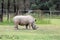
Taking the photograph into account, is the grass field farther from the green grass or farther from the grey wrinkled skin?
the grey wrinkled skin

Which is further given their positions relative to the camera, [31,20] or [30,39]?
[31,20]

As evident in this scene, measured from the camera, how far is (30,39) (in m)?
12.8

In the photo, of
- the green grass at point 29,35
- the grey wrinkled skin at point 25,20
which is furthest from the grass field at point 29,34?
the grey wrinkled skin at point 25,20

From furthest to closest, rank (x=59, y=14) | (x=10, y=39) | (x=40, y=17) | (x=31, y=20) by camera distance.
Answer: (x=59, y=14)
(x=40, y=17)
(x=31, y=20)
(x=10, y=39)

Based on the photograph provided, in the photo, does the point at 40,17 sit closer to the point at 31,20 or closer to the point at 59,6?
the point at 31,20

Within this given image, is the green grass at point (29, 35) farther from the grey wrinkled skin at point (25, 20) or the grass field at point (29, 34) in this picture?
the grey wrinkled skin at point (25, 20)

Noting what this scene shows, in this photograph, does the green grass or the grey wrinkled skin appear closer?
the green grass

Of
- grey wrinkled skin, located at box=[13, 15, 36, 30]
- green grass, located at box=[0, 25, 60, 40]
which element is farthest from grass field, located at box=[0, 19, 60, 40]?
grey wrinkled skin, located at box=[13, 15, 36, 30]

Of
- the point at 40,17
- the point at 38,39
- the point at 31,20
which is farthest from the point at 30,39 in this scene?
the point at 40,17

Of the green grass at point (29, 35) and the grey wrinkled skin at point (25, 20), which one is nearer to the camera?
the green grass at point (29, 35)

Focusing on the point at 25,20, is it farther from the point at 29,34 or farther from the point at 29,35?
the point at 29,35

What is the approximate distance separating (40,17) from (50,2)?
23958 mm

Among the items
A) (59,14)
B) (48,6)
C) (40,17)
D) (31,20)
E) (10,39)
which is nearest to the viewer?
(10,39)

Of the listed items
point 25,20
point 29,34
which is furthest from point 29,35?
A: point 25,20
